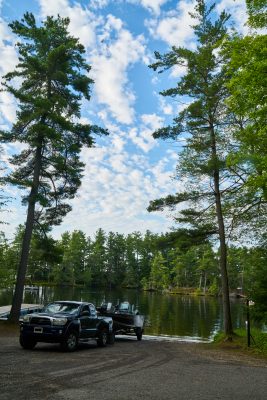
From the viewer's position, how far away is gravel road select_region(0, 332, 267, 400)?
717 cm

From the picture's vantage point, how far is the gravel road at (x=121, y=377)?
7168 millimetres

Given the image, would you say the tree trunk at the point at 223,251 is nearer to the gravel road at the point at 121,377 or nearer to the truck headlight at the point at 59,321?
the gravel road at the point at 121,377

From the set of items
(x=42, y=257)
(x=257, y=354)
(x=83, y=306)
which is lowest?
(x=257, y=354)

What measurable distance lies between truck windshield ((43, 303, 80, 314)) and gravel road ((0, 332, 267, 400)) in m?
1.38

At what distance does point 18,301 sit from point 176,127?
516 inches

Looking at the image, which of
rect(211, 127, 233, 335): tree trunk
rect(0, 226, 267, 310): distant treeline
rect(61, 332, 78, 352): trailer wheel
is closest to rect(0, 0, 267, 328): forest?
rect(211, 127, 233, 335): tree trunk

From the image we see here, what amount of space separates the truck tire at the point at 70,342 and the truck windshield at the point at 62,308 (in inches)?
35.1

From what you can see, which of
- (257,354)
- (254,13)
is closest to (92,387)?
(257,354)

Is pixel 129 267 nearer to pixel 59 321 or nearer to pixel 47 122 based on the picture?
pixel 47 122

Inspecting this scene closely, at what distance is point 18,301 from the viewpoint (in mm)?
21891

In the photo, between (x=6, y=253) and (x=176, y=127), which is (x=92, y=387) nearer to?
(x=176, y=127)

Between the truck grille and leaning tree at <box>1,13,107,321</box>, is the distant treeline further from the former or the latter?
the truck grille

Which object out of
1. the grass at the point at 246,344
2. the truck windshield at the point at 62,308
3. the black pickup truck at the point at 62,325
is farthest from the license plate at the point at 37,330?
the grass at the point at 246,344

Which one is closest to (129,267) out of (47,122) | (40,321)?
(47,122)
